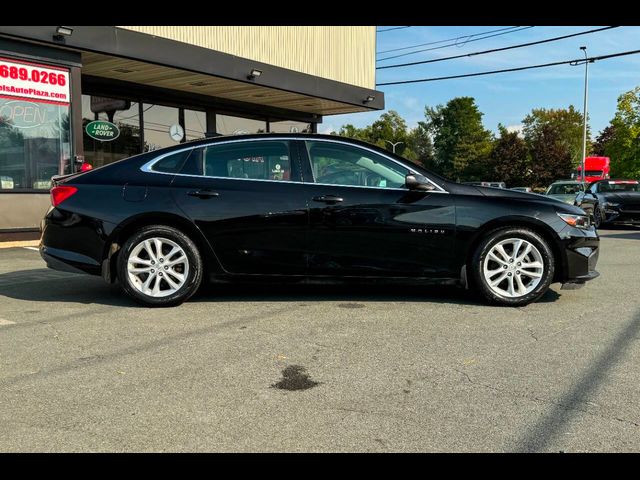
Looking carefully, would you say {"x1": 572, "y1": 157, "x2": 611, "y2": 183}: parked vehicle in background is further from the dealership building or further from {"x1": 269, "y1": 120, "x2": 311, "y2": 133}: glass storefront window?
the dealership building

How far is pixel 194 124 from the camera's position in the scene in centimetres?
1664

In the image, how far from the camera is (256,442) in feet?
8.30

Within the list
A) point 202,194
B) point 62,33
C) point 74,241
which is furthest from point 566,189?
point 74,241

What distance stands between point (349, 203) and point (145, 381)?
2.50 metres

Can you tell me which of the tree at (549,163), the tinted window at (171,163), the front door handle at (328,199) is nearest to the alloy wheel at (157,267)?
the tinted window at (171,163)

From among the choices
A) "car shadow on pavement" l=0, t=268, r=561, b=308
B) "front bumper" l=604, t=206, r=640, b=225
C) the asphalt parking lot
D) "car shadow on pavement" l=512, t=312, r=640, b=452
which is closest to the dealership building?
"car shadow on pavement" l=0, t=268, r=561, b=308

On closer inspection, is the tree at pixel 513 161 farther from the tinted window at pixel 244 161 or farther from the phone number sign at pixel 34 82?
the tinted window at pixel 244 161

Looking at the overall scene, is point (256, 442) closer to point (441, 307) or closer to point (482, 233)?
point (441, 307)

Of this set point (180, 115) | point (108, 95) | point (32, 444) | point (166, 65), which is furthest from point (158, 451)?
point (180, 115)

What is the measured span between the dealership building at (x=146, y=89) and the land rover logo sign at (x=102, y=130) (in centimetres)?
2

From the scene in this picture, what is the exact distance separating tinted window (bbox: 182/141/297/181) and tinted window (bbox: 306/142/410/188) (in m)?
0.28

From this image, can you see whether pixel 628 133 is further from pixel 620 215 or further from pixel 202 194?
pixel 202 194

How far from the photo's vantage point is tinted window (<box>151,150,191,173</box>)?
17.3 feet

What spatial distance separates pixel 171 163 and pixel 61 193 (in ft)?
3.45
